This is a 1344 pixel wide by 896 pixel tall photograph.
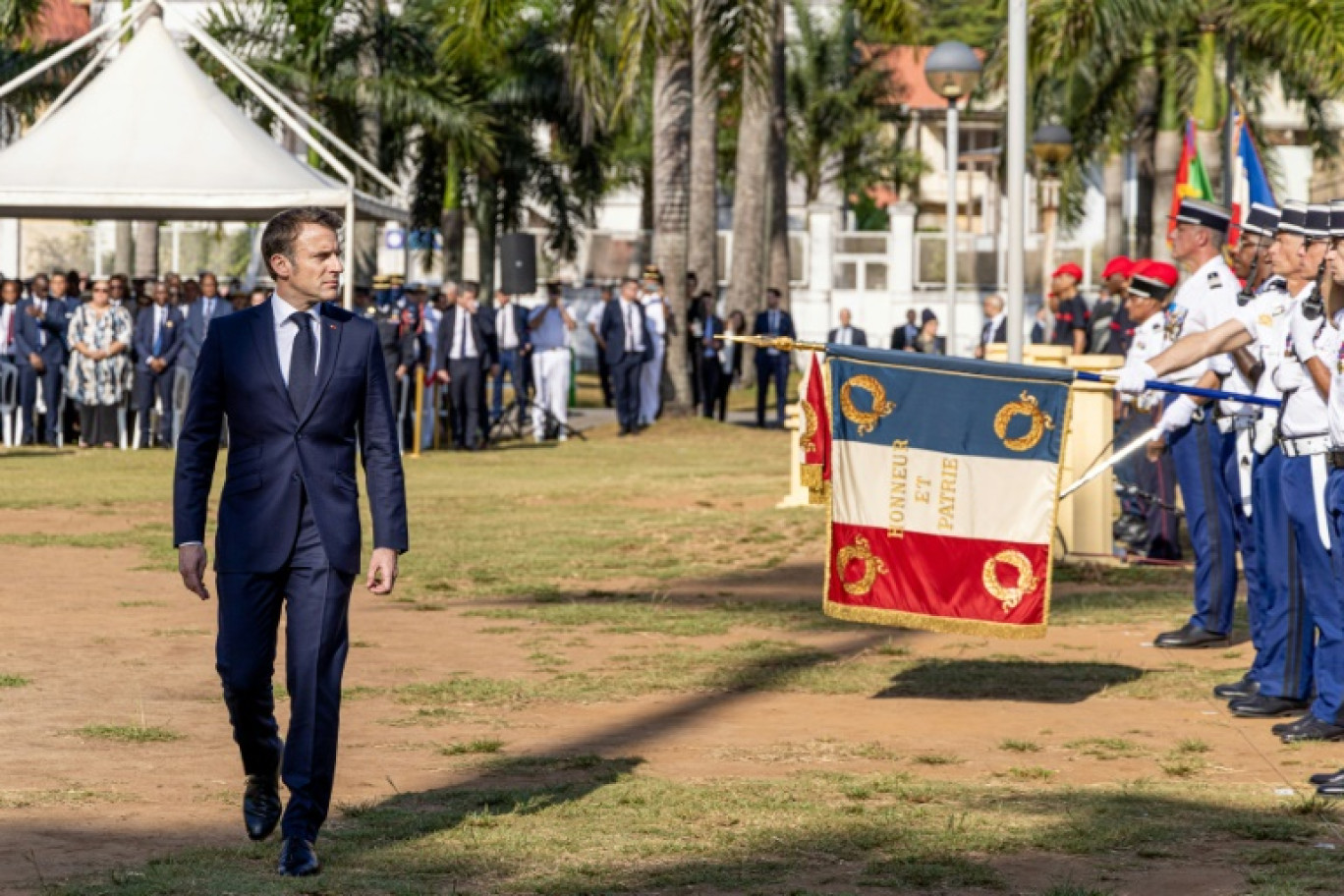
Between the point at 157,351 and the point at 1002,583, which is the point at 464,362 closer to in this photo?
the point at 157,351

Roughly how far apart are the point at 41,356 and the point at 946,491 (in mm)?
19625

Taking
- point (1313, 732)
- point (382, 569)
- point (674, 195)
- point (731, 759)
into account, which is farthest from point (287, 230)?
point (674, 195)

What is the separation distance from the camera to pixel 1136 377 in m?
11.0

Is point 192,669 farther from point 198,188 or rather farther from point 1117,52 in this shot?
point 1117,52

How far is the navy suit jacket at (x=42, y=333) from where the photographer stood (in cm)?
2880

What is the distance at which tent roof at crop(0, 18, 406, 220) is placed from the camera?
2558 centimetres

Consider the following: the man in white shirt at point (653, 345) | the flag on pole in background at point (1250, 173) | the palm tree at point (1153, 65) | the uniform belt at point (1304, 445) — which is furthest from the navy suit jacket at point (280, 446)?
the man in white shirt at point (653, 345)

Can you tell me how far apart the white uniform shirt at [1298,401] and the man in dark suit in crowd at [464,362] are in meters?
19.7

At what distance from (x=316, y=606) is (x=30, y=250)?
1889 inches

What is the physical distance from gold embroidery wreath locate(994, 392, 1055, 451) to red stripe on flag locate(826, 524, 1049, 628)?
435 mm

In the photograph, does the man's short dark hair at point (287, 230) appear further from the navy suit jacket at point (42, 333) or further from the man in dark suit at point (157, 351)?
the navy suit jacket at point (42, 333)

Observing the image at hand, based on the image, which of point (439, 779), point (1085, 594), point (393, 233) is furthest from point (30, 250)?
point (439, 779)

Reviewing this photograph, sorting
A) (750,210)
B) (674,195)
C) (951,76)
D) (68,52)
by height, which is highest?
(68,52)

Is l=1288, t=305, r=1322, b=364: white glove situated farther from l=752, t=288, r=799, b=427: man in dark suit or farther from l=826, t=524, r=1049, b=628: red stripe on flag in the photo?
l=752, t=288, r=799, b=427: man in dark suit
